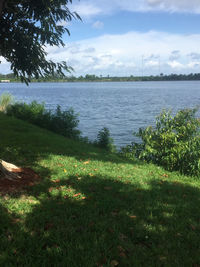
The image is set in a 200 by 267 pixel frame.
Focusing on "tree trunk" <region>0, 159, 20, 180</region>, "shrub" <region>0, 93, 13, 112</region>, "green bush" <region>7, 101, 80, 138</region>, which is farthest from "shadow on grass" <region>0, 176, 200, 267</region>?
"shrub" <region>0, 93, 13, 112</region>

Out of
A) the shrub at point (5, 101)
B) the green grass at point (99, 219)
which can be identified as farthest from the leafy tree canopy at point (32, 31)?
the shrub at point (5, 101)

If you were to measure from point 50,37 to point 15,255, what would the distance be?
22.3 ft

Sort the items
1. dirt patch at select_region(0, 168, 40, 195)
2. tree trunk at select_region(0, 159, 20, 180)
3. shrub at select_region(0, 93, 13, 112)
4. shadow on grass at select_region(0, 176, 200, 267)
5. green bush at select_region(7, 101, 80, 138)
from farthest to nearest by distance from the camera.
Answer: shrub at select_region(0, 93, 13, 112), green bush at select_region(7, 101, 80, 138), tree trunk at select_region(0, 159, 20, 180), dirt patch at select_region(0, 168, 40, 195), shadow on grass at select_region(0, 176, 200, 267)

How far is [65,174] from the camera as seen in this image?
23.3 ft

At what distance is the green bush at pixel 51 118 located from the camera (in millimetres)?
15500

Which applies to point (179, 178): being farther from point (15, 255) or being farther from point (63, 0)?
point (63, 0)

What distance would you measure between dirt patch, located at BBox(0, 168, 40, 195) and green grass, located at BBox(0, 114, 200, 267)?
0.73 ft

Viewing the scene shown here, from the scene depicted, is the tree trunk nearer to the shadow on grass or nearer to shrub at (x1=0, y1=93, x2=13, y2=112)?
the shadow on grass

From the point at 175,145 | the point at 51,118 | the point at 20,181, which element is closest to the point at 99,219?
the point at 20,181

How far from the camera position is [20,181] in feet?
19.7

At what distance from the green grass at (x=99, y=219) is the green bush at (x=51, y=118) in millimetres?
7594

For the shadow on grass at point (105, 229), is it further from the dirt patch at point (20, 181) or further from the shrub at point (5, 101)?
the shrub at point (5, 101)

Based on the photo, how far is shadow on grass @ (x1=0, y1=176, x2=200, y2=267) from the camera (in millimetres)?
3572

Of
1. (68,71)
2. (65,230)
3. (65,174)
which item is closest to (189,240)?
(65,230)
